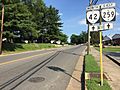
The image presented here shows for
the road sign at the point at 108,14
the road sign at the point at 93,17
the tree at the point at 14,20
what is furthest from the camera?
the tree at the point at 14,20

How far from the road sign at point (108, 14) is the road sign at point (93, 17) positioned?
0.77ft

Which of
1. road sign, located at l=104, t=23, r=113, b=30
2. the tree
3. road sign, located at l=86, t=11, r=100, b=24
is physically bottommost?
road sign, located at l=104, t=23, r=113, b=30

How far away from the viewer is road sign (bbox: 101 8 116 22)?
8.45 m

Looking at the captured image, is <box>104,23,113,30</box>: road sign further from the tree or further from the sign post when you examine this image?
the tree

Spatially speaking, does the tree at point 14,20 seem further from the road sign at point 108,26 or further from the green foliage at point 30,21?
the road sign at point 108,26

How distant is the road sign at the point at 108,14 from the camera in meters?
8.45

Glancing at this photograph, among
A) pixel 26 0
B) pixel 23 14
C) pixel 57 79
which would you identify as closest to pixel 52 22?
pixel 26 0

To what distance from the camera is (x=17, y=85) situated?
363 inches

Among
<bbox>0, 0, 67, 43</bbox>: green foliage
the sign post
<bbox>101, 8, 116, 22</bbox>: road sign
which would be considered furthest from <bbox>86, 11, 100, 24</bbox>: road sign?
<bbox>0, 0, 67, 43</bbox>: green foliage

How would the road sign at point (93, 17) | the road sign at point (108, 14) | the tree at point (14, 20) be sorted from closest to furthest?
the road sign at point (108, 14), the road sign at point (93, 17), the tree at point (14, 20)

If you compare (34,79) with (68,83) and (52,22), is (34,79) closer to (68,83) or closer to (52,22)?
(68,83)

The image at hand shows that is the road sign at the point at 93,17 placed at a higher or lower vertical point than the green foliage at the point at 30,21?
lower

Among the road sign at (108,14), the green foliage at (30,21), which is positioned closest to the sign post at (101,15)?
the road sign at (108,14)

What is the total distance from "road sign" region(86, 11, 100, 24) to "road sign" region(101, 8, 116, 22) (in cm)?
23
